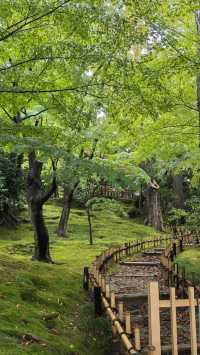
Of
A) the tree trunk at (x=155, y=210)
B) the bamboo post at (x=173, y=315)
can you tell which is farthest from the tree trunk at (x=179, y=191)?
the bamboo post at (x=173, y=315)

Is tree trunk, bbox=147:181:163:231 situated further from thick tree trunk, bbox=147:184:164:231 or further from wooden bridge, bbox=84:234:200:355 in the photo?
wooden bridge, bbox=84:234:200:355

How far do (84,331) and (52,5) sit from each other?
17.1 ft

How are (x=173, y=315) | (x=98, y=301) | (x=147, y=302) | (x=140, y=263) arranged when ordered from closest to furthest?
(x=173, y=315)
(x=98, y=301)
(x=147, y=302)
(x=140, y=263)

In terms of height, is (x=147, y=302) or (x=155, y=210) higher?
(x=155, y=210)

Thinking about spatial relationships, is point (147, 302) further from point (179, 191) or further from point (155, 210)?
point (179, 191)

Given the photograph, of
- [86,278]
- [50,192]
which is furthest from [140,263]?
[86,278]

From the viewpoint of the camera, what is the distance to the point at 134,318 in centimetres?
714

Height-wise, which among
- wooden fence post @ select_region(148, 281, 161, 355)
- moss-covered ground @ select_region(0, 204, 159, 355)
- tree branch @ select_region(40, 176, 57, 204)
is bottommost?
moss-covered ground @ select_region(0, 204, 159, 355)

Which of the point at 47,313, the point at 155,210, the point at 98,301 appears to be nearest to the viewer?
the point at 47,313

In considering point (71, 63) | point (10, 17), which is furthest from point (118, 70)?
point (10, 17)

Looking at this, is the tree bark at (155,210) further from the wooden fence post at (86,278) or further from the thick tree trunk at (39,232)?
the wooden fence post at (86,278)

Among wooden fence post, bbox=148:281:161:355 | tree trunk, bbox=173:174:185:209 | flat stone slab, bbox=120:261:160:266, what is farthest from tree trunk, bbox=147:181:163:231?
wooden fence post, bbox=148:281:161:355

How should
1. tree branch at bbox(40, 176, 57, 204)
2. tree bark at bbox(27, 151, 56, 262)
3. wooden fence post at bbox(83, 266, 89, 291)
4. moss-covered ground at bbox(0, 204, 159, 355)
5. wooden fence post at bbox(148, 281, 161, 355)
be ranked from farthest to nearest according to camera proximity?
tree bark at bbox(27, 151, 56, 262), tree branch at bbox(40, 176, 57, 204), wooden fence post at bbox(83, 266, 89, 291), moss-covered ground at bbox(0, 204, 159, 355), wooden fence post at bbox(148, 281, 161, 355)

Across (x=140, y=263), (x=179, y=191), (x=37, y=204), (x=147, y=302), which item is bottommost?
(x=140, y=263)
